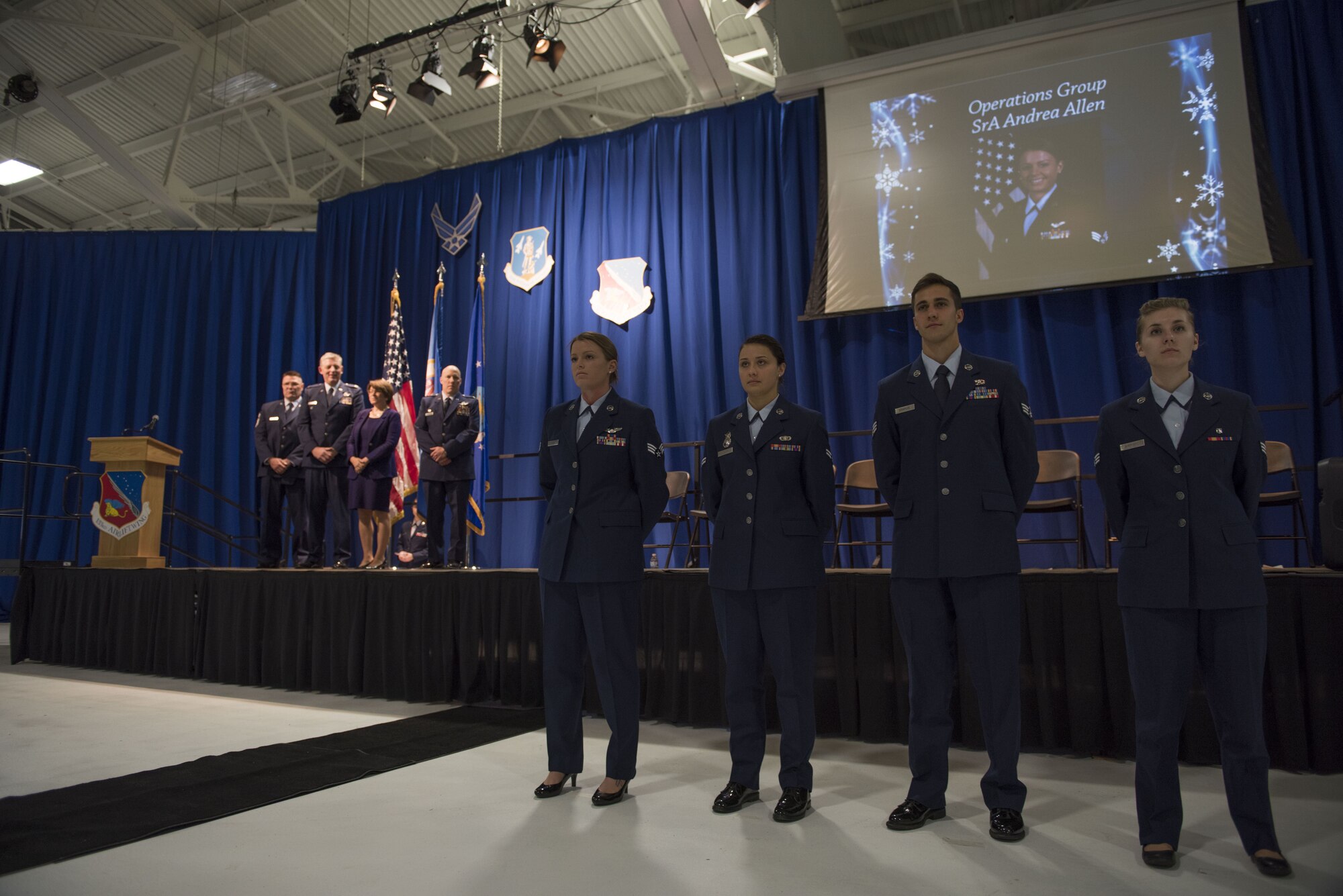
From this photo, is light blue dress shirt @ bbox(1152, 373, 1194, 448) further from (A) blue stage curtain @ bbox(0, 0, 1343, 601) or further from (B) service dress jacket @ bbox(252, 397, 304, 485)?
(B) service dress jacket @ bbox(252, 397, 304, 485)

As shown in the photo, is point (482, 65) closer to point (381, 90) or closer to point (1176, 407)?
point (381, 90)

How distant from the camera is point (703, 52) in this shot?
7.37 m

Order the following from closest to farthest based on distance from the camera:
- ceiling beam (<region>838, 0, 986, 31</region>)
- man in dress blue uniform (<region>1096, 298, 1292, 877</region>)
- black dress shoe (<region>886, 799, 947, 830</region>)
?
man in dress blue uniform (<region>1096, 298, 1292, 877</region>), black dress shoe (<region>886, 799, 947, 830</region>), ceiling beam (<region>838, 0, 986, 31</region>)

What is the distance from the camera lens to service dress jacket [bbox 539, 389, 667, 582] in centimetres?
261

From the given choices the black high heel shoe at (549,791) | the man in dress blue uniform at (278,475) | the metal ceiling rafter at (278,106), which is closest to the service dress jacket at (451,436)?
the man in dress blue uniform at (278,475)

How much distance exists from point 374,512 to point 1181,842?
5.05m

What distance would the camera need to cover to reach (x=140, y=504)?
5.95m

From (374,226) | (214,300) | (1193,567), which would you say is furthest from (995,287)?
(214,300)

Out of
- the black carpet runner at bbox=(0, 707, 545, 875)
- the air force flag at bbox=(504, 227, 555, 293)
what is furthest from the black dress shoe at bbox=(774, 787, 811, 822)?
the air force flag at bbox=(504, 227, 555, 293)

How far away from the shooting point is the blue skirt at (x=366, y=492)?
18.5 feet

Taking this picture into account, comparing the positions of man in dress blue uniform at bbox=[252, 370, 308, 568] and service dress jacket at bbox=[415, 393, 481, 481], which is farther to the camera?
man in dress blue uniform at bbox=[252, 370, 308, 568]

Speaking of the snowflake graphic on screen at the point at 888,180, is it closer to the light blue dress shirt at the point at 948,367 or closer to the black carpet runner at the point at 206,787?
the light blue dress shirt at the point at 948,367

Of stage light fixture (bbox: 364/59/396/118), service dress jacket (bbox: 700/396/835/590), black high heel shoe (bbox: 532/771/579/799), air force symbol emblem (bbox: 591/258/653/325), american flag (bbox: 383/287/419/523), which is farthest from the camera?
air force symbol emblem (bbox: 591/258/653/325)

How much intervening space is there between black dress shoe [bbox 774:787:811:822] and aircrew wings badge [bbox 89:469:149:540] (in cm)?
538
